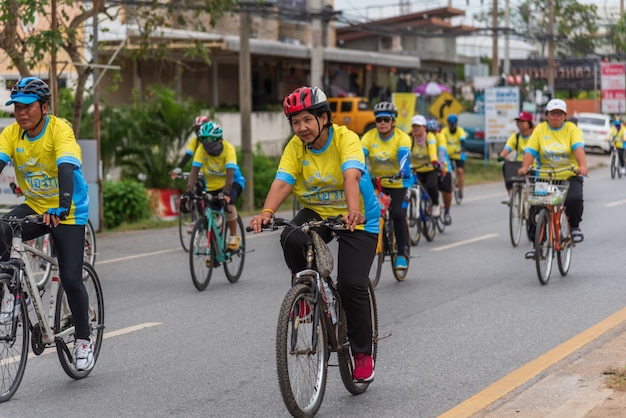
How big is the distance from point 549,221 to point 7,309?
6.91 metres

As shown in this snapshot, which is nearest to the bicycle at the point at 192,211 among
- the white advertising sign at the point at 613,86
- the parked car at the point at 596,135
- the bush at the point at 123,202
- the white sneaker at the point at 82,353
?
the bush at the point at 123,202

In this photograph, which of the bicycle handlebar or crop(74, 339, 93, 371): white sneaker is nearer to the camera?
the bicycle handlebar

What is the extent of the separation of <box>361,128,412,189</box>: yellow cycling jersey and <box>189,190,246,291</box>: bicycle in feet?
5.25

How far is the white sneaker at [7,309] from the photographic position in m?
6.70

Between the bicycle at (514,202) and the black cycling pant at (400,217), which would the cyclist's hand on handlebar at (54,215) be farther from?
the bicycle at (514,202)

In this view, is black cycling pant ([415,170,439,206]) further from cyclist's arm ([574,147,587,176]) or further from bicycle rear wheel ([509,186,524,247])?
cyclist's arm ([574,147,587,176])

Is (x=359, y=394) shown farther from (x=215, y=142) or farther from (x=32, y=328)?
(x=215, y=142)

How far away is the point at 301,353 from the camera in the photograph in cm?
615

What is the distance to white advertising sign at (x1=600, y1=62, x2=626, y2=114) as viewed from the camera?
4441cm

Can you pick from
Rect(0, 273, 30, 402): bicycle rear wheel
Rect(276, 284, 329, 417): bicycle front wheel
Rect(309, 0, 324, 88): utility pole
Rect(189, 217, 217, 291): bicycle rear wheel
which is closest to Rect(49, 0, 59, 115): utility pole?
Rect(189, 217, 217, 291): bicycle rear wheel

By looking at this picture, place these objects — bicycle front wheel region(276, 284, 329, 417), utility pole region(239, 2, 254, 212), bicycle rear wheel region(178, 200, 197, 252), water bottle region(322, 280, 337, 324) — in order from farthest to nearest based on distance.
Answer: utility pole region(239, 2, 254, 212) < bicycle rear wheel region(178, 200, 197, 252) < water bottle region(322, 280, 337, 324) < bicycle front wheel region(276, 284, 329, 417)

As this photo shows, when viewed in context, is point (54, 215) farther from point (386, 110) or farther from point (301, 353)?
point (386, 110)

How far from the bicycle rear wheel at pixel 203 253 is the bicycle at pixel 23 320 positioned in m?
4.46

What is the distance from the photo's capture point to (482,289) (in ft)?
38.7
